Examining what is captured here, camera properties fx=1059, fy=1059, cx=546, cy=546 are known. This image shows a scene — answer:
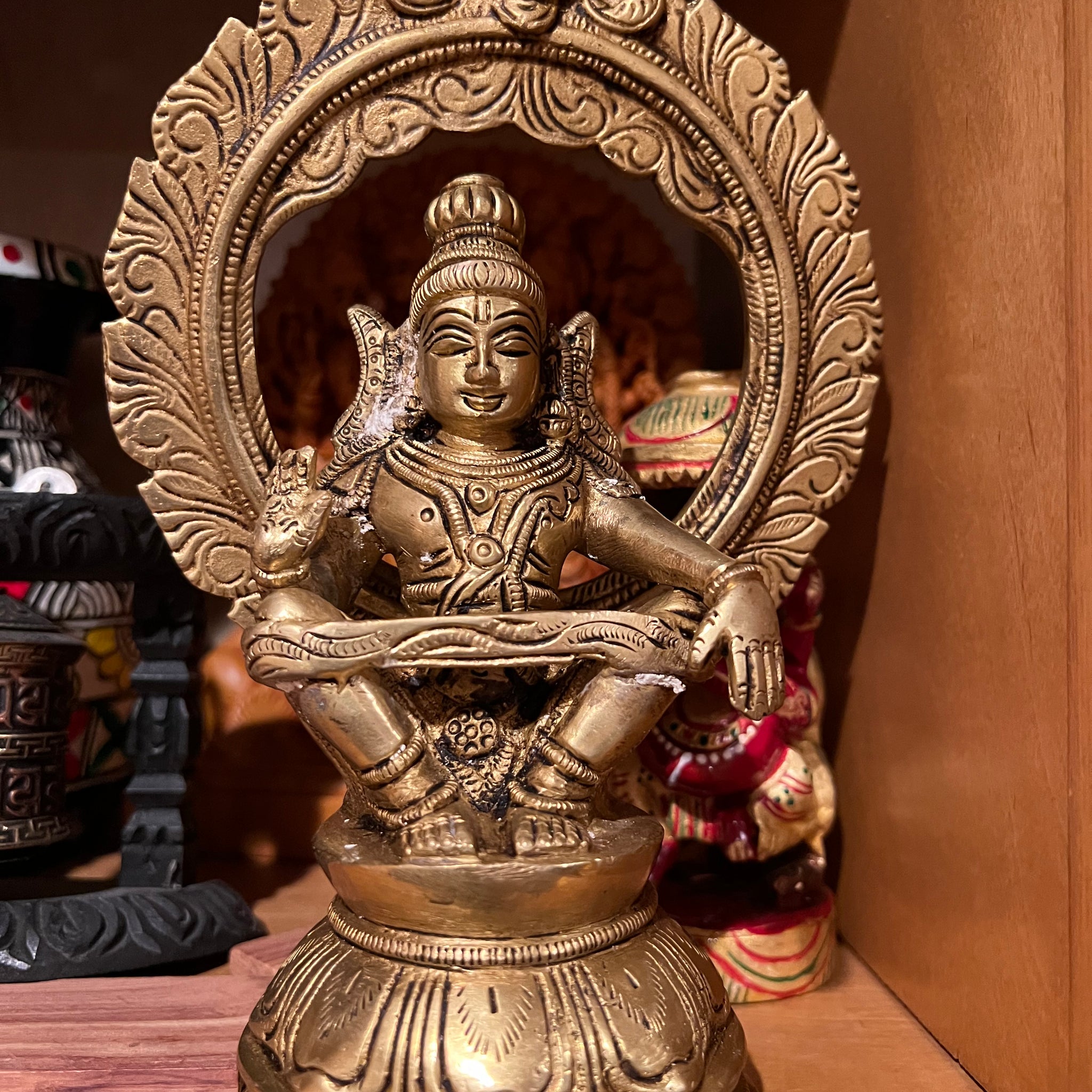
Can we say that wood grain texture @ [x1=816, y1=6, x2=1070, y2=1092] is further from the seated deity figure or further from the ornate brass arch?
the seated deity figure

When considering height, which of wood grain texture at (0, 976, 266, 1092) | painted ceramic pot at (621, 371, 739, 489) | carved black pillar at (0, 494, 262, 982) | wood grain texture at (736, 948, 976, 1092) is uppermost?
painted ceramic pot at (621, 371, 739, 489)

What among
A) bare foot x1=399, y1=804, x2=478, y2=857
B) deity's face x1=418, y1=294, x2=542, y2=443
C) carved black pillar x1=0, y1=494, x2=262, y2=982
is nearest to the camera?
bare foot x1=399, y1=804, x2=478, y2=857

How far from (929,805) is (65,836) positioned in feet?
3.26

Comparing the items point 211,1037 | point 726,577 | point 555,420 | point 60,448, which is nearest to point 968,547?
point 726,577

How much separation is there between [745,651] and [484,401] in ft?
1.03

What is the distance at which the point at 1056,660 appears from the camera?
0.87 m

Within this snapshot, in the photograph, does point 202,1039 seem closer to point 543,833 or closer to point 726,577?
point 543,833

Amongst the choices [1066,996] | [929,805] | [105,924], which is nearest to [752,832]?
[929,805]

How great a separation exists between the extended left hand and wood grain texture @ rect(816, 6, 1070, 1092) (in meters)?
0.25

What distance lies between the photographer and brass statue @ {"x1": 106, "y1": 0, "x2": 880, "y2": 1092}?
31.1 inches

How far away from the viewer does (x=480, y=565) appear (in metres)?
0.91

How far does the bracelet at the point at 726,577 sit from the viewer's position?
855 mm

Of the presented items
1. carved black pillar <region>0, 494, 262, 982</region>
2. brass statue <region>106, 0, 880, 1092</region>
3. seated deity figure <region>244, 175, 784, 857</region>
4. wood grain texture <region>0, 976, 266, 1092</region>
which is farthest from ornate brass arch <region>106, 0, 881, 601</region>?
wood grain texture <region>0, 976, 266, 1092</region>

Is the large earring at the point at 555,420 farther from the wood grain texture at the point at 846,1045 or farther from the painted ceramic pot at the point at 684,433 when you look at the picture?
the wood grain texture at the point at 846,1045
